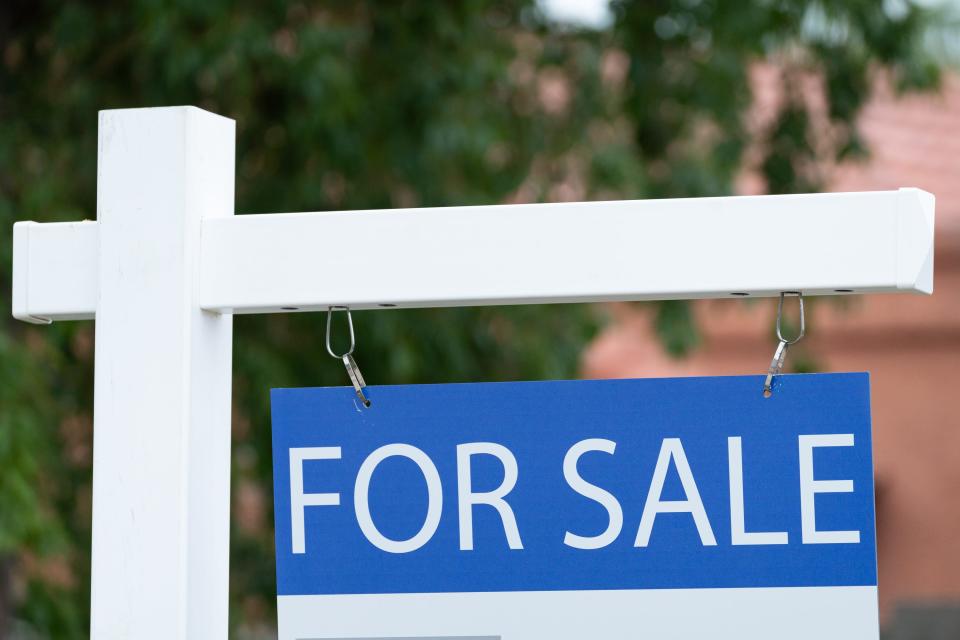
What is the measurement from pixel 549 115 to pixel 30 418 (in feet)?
6.77

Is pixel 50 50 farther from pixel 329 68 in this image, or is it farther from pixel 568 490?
pixel 568 490

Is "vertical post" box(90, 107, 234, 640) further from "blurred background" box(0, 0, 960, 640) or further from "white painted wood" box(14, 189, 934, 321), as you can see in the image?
"blurred background" box(0, 0, 960, 640)

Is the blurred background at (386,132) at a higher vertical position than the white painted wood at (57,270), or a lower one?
higher

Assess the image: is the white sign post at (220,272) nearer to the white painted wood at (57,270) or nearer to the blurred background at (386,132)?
the white painted wood at (57,270)

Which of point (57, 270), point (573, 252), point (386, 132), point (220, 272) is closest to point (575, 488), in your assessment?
point (573, 252)

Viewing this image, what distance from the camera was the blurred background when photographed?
3123 mm

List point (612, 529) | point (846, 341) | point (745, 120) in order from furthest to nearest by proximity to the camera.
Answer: point (846, 341) < point (745, 120) < point (612, 529)

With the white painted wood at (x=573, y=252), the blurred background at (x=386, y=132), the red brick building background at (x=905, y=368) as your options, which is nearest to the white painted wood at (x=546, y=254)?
the white painted wood at (x=573, y=252)

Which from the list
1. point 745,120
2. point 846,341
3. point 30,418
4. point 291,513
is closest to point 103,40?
point 30,418

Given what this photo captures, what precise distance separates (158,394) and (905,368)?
28.1ft

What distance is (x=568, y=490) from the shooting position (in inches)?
39.8

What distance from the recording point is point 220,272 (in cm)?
106

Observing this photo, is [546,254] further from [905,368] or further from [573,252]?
[905,368]

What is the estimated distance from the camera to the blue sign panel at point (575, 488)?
984 millimetres
